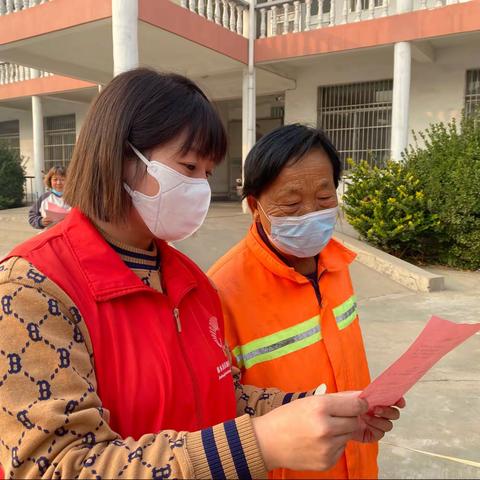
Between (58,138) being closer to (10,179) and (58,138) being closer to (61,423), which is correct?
(10,179)

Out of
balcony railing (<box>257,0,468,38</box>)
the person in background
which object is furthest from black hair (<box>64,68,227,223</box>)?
balcony railing (<box>257,0,468,38</box>)

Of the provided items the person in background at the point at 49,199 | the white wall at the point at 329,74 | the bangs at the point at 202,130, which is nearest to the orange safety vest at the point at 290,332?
the bangs at the point at 202,130

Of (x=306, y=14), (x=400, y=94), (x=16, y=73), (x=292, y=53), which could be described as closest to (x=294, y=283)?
(x=400, y=94)

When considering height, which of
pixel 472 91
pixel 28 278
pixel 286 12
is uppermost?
pixel 286 12

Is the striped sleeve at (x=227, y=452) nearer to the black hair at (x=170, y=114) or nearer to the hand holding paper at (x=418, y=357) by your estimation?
the hand holding paper at (x=418, y=357)

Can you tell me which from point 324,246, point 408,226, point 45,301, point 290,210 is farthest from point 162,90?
point 408,226

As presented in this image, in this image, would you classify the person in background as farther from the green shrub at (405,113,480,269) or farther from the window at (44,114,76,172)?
the window at (44,114,76,172)

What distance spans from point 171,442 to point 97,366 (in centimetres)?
19

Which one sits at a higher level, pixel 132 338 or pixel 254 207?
pixel 254 207

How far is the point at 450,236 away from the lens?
7.08 m

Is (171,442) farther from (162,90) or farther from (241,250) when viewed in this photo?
(241,250)

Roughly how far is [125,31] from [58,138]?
9626 millimetres

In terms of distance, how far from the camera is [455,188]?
6.78 metres

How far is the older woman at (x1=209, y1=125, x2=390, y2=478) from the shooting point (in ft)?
4.83
